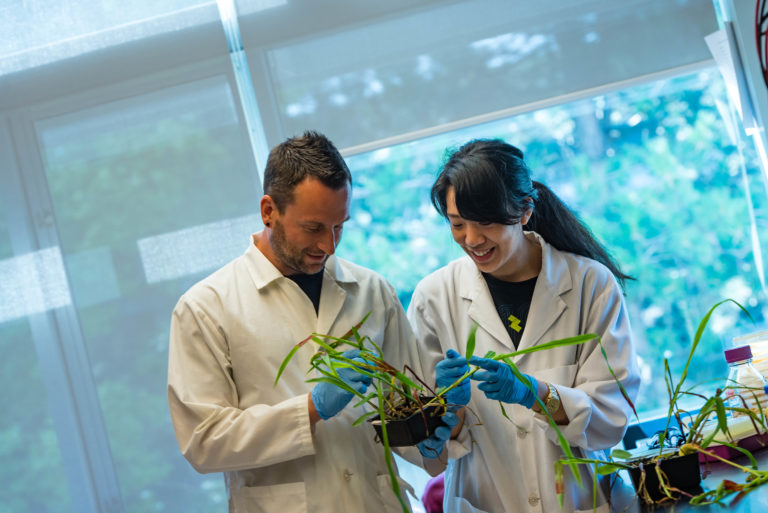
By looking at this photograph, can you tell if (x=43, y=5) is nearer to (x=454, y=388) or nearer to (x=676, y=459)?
(x=454, y=388)

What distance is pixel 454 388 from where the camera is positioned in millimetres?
1522

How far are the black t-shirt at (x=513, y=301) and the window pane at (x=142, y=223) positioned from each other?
1262 mm

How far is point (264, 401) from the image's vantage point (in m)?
1.58

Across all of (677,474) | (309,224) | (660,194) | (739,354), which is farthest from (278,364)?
(660,194)

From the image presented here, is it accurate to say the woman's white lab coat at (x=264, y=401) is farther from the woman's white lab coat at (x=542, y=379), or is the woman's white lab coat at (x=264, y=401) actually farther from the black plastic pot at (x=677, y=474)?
the black plastic pot at (x=677, y=474)

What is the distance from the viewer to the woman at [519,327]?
1.68 meters

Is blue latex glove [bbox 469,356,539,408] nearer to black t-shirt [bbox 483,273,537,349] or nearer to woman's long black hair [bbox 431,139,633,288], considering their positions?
black t-shirt [bbox 483,273,537,349]

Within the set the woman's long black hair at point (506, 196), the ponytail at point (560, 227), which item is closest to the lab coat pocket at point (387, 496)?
Answer: the woman's long black hair at point (506, 196)

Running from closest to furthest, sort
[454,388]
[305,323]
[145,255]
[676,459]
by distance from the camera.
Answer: [676,459], [454,388], [305,323], [145,255]

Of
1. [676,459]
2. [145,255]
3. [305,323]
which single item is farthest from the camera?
[145,255]

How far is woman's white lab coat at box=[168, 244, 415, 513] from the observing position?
1.48 m

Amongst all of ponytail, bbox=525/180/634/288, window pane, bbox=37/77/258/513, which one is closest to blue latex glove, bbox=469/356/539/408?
ponytail, bbox=525/180/634/288

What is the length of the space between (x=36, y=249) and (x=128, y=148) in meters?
0.55

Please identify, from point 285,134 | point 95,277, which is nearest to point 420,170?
point 285,134
